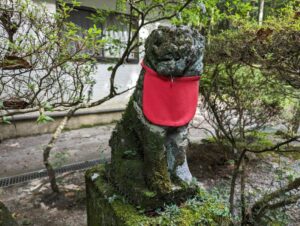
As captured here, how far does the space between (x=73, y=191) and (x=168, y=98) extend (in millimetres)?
2504

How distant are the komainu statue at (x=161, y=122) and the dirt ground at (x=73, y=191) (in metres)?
1.20

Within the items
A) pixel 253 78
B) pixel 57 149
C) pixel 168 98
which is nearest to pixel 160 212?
pixel 168 98

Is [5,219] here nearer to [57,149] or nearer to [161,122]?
[161,122]

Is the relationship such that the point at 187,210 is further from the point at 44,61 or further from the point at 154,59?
the point at 44,61

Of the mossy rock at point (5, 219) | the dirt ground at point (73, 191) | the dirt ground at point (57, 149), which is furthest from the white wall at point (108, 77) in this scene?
the mossy rock at point (5, 219)

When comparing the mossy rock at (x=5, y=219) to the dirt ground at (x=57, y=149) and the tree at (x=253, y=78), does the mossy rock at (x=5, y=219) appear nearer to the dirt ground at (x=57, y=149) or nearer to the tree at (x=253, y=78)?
the dirt ground at (x=57, y=149)

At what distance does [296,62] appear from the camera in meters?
2.06

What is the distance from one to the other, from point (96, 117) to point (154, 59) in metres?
5.28

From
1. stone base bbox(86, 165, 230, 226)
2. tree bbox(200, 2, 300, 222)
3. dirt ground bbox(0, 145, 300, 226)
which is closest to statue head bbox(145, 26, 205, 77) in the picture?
stone base bbox(86, 165, 230, 226)

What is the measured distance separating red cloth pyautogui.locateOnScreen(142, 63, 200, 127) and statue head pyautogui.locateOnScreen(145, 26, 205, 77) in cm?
5

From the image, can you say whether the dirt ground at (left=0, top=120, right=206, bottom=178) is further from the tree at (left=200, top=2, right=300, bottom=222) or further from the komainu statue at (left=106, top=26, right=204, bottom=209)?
the komainu statue at (left=106, top=26, right=204, bottom=209)

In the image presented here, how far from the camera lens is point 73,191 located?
137 inches

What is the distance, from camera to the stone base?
1663mm

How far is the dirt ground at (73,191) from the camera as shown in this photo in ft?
9.63
